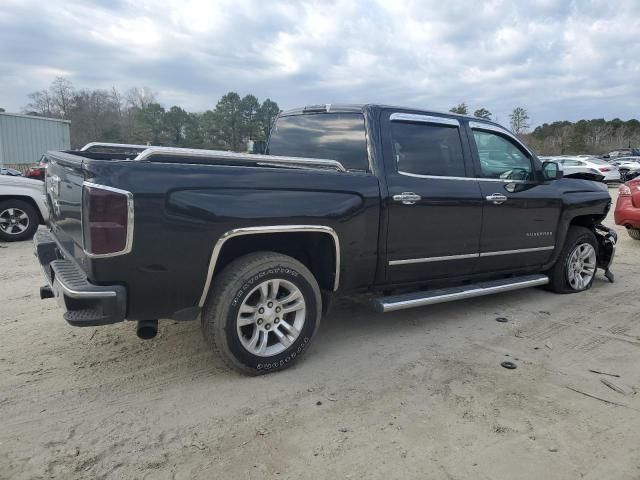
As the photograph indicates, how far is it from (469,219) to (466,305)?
3.87ft

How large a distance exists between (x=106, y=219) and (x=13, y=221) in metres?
6.95

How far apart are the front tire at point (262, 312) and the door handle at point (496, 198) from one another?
1.98 meters

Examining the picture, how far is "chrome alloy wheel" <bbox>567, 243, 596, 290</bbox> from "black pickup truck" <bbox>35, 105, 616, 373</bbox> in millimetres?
447

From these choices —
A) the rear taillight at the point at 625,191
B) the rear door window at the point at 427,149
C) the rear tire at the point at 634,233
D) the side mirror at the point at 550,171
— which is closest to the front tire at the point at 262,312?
the rear door window at the point at 427,149

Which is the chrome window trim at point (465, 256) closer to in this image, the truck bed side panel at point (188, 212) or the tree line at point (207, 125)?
the truck bed side panel at point (188, 212)

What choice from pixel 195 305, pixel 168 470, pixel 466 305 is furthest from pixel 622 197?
pixel 168 470

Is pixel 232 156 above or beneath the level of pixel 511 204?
above

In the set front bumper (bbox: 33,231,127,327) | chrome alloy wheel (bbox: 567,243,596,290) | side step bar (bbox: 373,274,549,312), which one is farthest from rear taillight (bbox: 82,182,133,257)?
chrome alloy wheel (bbox: 567,243,596,290)

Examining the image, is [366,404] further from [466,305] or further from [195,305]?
[466,305]

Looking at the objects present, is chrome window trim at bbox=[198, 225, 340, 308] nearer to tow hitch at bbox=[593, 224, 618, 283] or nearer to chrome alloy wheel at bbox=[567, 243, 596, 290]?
chrome alloy wheel at bbox=[567, 243, 596, 290]

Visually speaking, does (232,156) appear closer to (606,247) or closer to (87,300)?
(87,300)

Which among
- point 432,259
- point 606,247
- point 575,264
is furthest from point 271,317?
point 606,247

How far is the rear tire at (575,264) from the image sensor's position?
217 inches

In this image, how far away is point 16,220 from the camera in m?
8.40
